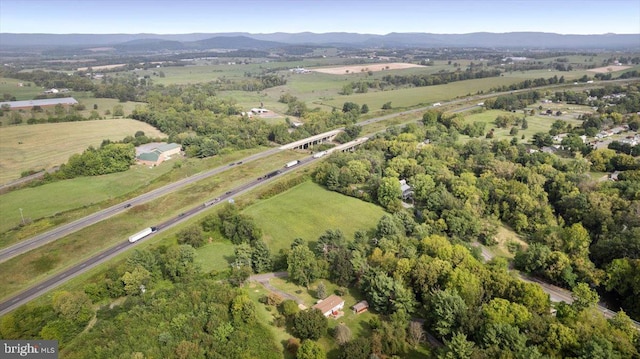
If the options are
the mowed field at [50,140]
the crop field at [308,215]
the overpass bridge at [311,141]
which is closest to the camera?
the crop field at [308,215]

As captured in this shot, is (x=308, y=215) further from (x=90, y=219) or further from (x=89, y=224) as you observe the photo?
(x=90, y=219)

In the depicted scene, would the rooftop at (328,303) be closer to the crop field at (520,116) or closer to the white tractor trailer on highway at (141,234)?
the white tractor trailer on highway at (141,234)

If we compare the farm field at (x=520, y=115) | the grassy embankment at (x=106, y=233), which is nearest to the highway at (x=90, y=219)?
the grassy embankment at (x=106, y=233)

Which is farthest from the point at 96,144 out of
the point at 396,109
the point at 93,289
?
the point at 396,109

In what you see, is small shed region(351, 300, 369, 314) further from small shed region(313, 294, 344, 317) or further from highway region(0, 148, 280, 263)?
highway region(0, 148, 280, 263)

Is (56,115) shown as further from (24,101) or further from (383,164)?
(383,164)
